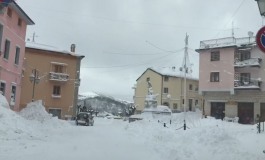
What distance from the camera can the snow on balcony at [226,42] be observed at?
45019 millimetres

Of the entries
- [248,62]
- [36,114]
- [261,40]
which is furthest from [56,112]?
[261,40]

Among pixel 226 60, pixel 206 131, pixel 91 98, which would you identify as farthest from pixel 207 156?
pixel 91 98

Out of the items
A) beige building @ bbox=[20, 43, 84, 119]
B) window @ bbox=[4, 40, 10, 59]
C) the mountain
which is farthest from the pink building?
the mountain

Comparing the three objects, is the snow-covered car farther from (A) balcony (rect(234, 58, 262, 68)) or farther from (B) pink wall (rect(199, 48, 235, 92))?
(A) balcony (rect(234, 58, 262, 68))

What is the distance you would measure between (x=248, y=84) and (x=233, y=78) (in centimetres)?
208

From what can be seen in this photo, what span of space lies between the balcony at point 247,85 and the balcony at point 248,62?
1.95m

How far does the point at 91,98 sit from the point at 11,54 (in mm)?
63859

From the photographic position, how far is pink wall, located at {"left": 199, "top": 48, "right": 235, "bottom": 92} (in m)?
45.4

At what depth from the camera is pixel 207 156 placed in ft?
39.0

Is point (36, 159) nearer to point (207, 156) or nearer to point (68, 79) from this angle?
point (207, 156)

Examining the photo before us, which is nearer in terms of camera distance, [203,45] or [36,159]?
[36,159]

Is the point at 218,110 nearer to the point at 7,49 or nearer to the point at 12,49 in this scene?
the point at 12,49

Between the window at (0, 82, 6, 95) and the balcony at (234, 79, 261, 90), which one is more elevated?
the balcony at (234, 79, 261, 90)

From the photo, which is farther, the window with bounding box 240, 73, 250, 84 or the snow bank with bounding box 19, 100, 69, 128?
the window with bounding box 240, 73, 250, 84
